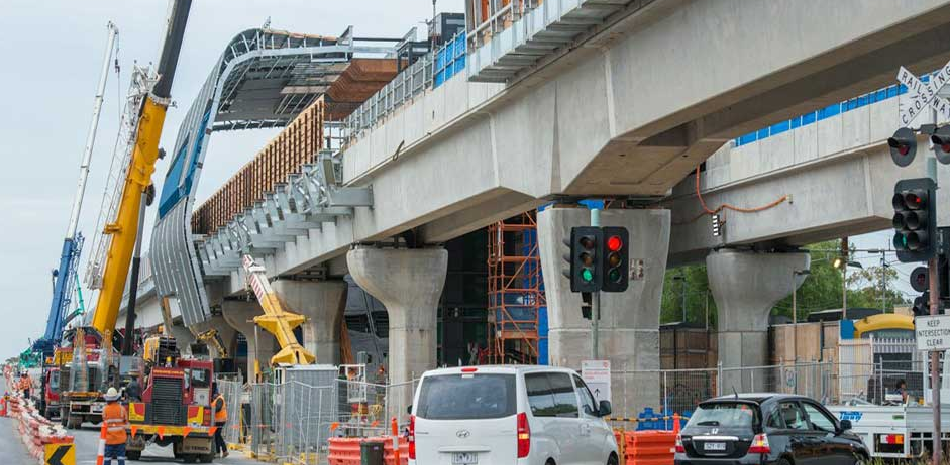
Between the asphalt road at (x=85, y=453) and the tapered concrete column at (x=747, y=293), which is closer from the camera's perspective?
the asphalt road at (x=85, y=453)

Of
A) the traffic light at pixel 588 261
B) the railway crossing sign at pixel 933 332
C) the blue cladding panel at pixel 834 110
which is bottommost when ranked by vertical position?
the railway crossing sign at pixel 933 332

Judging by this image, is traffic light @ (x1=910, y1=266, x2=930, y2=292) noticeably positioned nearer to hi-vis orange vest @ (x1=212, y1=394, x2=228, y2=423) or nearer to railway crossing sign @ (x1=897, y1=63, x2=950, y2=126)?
railway crossing sign @ (x1=897, y1=63, x2=950, y2=126)

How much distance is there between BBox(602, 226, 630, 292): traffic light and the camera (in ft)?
67.6

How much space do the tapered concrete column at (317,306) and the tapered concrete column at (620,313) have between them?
29.1 meters

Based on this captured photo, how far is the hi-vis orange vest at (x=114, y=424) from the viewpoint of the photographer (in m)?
24.3

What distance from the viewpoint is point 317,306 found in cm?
5809

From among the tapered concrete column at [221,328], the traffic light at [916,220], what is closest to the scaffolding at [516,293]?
the tapered concrete column at [221,328]

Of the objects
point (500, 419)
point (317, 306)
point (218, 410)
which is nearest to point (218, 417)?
point (218, 410)

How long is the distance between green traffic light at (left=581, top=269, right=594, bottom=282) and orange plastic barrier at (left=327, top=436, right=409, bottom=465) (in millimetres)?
5076

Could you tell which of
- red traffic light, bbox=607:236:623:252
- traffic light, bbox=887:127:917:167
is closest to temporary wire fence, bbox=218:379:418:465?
red traffic light, bbox=607:236:623:252

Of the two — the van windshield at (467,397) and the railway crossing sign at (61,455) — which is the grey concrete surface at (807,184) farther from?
the railway crossing sign at (61,455)

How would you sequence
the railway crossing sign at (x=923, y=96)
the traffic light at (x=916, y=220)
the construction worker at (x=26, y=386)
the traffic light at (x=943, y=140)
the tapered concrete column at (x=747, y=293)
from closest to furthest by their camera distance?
the railway crossing sign at (x=923, y=96) → the traffic light at (x=943, y=140) → the traffic light at (x=916, y=220) → the tapered concrete column at (x=747, y=293) → the construction worker at (x=26, y=386)

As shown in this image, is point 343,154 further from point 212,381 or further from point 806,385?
point 806,385

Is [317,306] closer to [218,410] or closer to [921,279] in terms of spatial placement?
[218,410]
